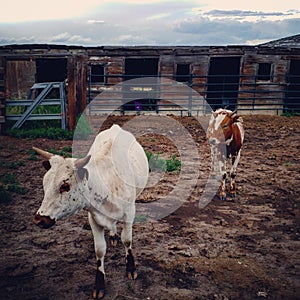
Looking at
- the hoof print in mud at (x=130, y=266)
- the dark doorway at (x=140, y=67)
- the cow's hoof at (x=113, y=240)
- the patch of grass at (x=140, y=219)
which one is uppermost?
the dark doorway at (x=140, y=67)

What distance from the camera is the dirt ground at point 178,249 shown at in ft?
14.0

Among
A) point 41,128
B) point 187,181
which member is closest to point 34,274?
point 187,181

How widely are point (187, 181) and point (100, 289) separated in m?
4.16

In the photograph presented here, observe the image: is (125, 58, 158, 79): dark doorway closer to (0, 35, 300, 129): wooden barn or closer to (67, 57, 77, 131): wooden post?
(0, 35, 300, 129): wooden barn

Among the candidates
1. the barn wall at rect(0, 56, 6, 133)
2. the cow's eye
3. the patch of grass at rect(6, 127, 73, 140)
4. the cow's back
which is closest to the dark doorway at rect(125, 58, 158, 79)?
the barn wall at rect(0, 56, 6, 133)

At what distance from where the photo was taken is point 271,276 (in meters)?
4.53

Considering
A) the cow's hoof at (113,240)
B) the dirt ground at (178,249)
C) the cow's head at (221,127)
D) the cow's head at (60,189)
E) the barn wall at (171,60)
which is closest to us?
the cow's head at (60,189)

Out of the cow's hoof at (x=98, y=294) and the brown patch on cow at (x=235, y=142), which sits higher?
the brown patch on cow at (x=235, y=142)

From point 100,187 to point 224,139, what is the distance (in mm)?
3710

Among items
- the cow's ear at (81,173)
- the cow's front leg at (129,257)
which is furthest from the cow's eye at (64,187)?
the cow's front leg at (129,257)

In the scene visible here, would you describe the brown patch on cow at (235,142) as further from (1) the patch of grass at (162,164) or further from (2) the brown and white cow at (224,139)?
(1) the patch of grass at (162,164)

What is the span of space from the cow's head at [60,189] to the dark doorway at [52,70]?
796 inches

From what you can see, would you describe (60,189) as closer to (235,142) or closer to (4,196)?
(4,196)

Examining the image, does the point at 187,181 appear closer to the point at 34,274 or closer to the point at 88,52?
the point at 34,274
